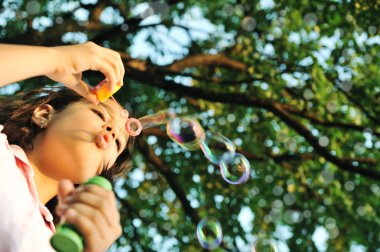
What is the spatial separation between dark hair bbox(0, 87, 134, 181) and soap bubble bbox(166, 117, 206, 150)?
34cm

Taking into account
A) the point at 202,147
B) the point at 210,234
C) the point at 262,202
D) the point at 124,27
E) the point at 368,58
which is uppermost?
the point at 202,147

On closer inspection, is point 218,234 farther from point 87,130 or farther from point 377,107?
point 377,107

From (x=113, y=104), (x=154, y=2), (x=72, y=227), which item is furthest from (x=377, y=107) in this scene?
(x=72, y=227)

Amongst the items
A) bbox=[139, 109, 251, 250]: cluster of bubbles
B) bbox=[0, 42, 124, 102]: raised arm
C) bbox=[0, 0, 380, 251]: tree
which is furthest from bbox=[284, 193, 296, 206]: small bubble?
bbox=[0, 42, 124, 102]: raised arm

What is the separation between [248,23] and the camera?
7.85 m

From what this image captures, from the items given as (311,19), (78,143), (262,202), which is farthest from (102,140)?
(262,202)

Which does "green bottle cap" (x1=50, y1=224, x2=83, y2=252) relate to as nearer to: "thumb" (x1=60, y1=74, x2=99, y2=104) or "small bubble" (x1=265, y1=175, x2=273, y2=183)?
"thumb" (x1=60, y1=74, x2=99, y2=104)

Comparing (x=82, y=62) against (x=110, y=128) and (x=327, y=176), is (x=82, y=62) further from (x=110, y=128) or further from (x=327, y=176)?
(x=327, y=176)

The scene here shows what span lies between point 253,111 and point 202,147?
4647mm

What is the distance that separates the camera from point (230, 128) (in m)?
8.16

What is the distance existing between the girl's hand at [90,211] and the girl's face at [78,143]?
0.75m

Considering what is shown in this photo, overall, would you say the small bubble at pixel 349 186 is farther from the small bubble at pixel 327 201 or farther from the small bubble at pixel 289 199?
the small bubble at pixel 289 199

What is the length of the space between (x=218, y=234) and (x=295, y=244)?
190 inches

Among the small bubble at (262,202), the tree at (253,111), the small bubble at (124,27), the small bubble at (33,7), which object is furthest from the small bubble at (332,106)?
the small bubble at (33,7)
